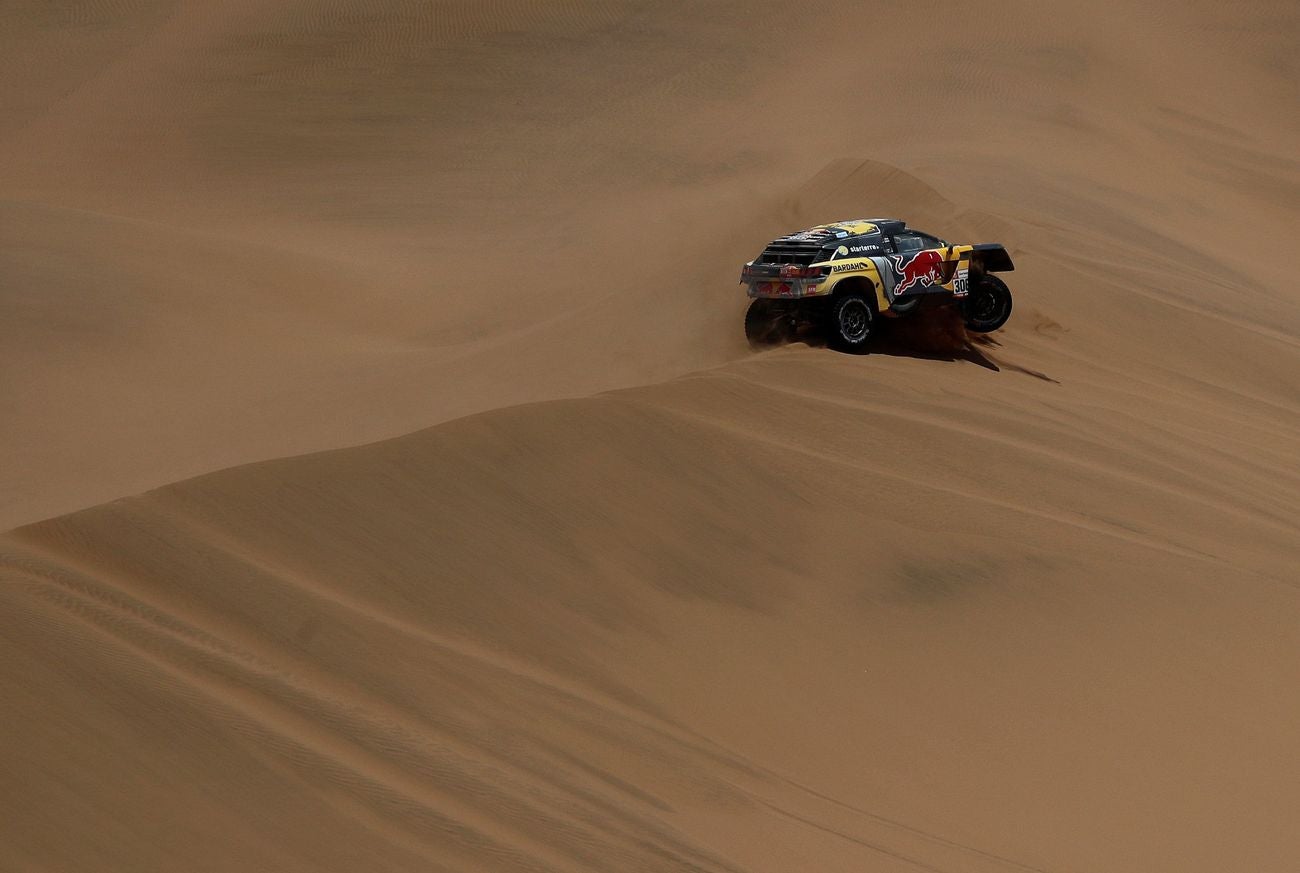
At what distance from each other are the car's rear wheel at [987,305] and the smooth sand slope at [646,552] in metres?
0.34

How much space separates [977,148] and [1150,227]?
Result: 4.41 metres

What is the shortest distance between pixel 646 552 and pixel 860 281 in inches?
197

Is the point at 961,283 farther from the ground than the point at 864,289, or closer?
farther from the ground

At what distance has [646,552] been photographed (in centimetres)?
956

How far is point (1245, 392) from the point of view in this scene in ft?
48.5

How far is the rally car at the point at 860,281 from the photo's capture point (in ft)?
43.9

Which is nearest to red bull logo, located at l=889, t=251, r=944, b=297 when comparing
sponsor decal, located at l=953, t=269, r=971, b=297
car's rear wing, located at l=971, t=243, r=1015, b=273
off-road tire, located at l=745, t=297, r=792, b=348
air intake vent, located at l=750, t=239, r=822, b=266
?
sponsor decal, located at l=953, t=269, r=971, b=297

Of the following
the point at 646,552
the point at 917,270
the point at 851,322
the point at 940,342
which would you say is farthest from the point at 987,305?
the point at 646,552

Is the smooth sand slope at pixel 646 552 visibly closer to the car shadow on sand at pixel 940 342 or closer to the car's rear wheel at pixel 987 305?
the car shadow on sand at pixel 940 342

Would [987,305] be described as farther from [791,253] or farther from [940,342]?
[791,253]

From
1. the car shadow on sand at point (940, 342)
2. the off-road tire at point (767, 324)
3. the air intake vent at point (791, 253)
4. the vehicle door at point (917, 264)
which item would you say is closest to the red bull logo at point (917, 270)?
the vehicle door at point (917, 264)

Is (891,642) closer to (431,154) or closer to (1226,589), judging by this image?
(1226,589)

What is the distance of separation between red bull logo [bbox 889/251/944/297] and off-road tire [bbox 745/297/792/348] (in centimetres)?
114

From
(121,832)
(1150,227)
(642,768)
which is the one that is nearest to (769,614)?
(642,768)
